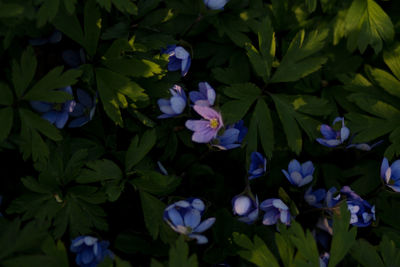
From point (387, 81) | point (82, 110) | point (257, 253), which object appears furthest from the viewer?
point (387, 81)

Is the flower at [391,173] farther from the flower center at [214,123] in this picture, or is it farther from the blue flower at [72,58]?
the blue flower at [72,58]

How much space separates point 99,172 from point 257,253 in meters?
0.80

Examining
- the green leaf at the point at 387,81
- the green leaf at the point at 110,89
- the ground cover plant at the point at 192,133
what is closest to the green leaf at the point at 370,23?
the ground cover plant at the point at 192,133

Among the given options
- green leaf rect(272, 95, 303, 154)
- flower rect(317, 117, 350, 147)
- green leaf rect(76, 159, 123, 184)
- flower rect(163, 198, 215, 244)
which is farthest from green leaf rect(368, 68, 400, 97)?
green leaf rect(76, 159, 123, 184)

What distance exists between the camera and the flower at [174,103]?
2045mm

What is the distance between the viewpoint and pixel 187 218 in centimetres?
195

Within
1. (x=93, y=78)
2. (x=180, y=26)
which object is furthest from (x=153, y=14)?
(x=93, y=78)

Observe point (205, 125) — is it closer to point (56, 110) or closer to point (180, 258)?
point (180, 258)

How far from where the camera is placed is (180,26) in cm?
246

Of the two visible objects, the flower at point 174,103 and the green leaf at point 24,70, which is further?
the flower at point 174,103

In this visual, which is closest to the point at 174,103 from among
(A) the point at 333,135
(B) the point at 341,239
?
(A) the point at 333,135

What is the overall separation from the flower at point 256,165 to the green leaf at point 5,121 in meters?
1.13

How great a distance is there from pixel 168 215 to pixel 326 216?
2.73ft

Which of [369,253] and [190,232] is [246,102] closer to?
[190,232]
